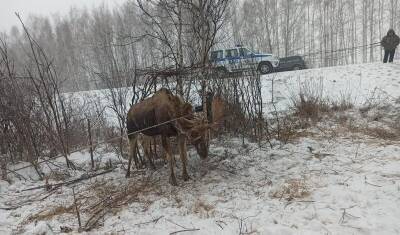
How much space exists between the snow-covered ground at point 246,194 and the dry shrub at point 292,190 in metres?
0.01

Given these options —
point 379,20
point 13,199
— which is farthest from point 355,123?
point 379,20

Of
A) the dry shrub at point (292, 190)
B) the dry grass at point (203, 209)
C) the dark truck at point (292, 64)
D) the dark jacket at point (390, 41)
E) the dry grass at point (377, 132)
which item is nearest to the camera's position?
the dry grass at point (203, 209)

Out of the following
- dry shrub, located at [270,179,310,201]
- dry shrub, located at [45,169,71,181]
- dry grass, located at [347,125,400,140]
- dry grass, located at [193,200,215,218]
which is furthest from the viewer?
dry grass, located at [347,125,400,140]

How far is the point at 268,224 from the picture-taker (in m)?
4.51

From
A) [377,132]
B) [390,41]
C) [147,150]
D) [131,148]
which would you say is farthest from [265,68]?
[131,148]

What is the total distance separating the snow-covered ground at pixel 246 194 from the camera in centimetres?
457

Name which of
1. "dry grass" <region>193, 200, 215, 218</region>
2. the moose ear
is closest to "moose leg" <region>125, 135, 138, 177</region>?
the moose ear

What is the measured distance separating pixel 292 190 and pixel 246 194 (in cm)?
68

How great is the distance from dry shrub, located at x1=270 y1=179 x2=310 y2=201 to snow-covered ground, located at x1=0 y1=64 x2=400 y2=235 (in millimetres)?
14

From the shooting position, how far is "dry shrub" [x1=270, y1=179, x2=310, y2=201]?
17.1ft

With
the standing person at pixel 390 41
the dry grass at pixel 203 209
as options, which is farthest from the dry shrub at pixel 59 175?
the standing person at pixel 390 41

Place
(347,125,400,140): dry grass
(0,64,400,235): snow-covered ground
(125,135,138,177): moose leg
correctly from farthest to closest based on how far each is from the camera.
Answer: (347,125,400,140): dry grass, (125,135,138,177): moose leg, (0,64,400,235): snow-covered ground

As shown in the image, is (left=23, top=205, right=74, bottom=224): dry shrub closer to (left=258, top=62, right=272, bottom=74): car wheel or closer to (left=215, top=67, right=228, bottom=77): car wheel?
(left=215, top=67, right=228, bottom=77): car wheel

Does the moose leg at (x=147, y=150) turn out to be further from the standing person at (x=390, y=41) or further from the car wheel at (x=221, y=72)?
the standing person at (x=390, y=41)
